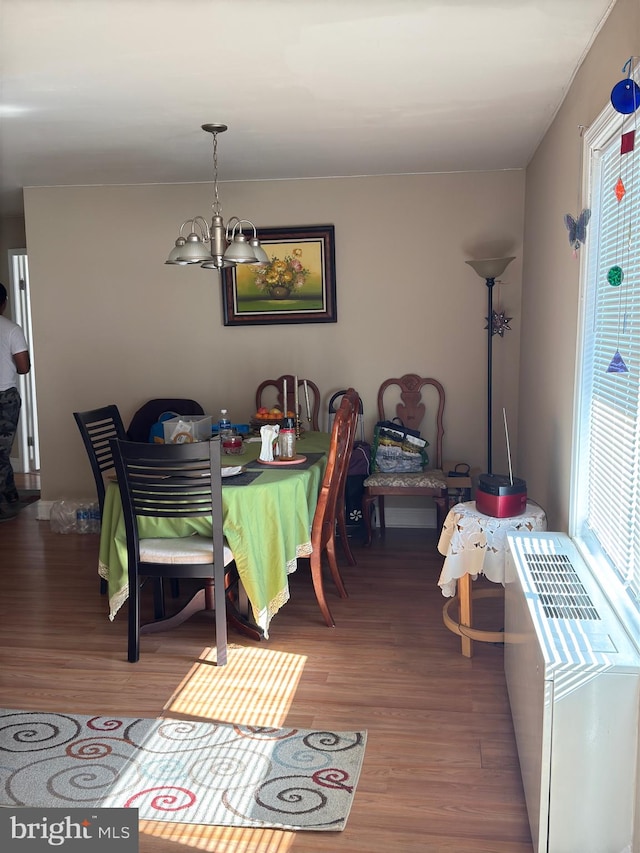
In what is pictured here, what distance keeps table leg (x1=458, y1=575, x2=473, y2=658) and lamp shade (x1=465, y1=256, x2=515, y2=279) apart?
7.13 feet

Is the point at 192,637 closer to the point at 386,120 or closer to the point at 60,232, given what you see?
the point at 386,120

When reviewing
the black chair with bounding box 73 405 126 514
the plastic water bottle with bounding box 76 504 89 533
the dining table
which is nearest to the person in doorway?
the plastic water bottle with bounding box 76 504 89 533

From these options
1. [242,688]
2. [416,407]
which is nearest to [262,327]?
[416,407]

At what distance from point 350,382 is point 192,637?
2.30 metres

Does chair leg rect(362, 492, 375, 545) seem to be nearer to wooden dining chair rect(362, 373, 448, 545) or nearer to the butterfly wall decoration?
wooden dining chair rect(362, 373, 448, 545)

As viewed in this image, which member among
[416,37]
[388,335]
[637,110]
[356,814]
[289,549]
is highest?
[416,37]

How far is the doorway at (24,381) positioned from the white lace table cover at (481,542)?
481 centimetres

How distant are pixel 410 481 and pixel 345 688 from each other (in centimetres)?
191

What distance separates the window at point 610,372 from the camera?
2.12m

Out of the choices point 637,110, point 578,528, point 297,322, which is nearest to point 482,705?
point 578,528

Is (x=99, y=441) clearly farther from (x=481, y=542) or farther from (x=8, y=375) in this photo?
(x=481, y=542)

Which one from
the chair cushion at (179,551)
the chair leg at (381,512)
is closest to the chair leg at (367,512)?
the chair leg at (381,512)

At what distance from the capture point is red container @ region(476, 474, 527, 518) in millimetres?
2988

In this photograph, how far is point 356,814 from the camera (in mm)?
2158
